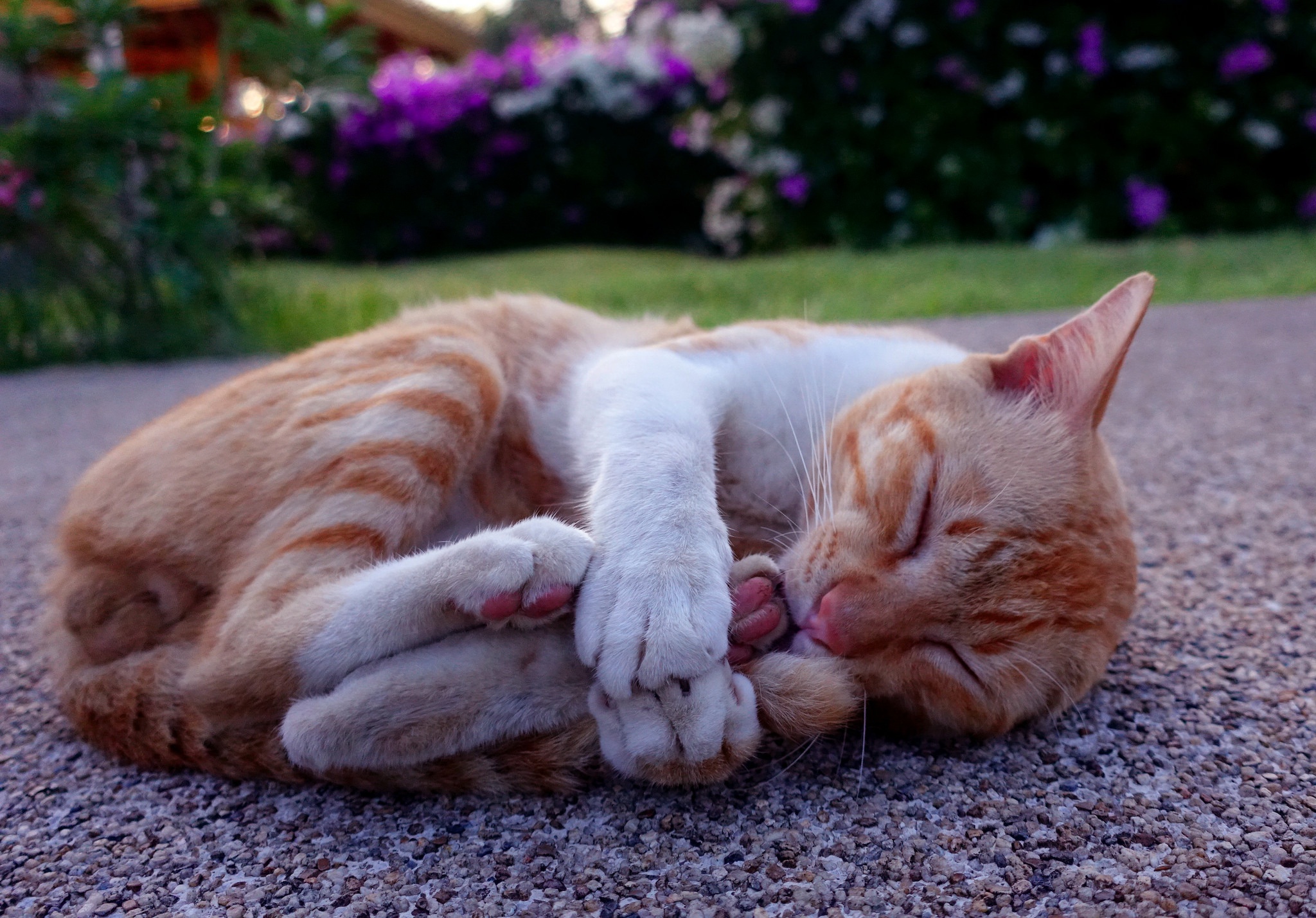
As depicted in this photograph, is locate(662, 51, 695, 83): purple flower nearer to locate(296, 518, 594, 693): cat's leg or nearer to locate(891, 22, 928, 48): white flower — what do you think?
locate(891, 22, 928, 48): white flower

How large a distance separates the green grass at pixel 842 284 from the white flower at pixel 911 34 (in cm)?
174

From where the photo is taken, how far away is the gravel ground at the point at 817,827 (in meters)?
1.25

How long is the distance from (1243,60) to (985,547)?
8.15 m

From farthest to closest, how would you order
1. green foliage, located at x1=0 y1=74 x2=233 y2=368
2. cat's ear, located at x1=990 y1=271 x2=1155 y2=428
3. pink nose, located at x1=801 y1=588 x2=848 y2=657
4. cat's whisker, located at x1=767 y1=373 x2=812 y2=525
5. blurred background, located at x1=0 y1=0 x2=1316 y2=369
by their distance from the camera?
A: 1. blurred background, located at x1=0 y1=0 x2=1316 y2=369
2. green foliage, located at x1=0 y1=74 x2=233 y2=368
3. cat's whisker, located at x1=767 y1=373 x2=812 y2=525
4. cat's ear, located at x1=990 y1=271 x2=1155 y2=428
5. pink nose, located at x1=801 y1=588 x2=848 y2=657

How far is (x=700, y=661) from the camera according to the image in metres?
1.42

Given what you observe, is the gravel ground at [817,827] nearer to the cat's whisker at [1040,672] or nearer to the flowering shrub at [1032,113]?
the cat's whisker at [1040,672]

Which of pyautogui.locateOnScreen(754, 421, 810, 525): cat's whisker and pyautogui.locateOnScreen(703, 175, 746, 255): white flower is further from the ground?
pyautogui.locateOnScreen(703, 175, 746, 255): white flower

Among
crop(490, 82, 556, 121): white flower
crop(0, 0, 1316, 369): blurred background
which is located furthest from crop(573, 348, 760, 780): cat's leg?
crop(490, 82, 556, 121): white flower

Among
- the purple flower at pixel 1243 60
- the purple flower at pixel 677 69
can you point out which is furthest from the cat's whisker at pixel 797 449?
Result: the purple flower at pixel 677 69

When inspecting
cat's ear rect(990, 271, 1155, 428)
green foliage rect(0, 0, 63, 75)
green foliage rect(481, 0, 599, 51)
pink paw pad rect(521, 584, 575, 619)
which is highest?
green foliage rect(481, 0, 599, 51)

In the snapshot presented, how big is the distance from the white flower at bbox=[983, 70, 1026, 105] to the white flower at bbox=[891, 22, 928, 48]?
706mm

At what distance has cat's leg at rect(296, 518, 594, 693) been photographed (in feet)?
5.03

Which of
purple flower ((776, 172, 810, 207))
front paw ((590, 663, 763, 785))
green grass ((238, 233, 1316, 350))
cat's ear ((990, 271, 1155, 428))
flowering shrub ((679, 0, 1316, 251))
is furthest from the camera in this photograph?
purple flower ((776, 172, 810, 207))

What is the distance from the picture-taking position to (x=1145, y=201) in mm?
8078
